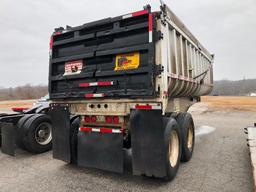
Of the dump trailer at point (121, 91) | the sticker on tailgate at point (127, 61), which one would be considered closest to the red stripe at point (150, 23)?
the dump trailer at point (121, 91)

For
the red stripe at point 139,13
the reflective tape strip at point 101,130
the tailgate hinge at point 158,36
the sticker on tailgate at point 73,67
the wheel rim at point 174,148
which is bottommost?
the wheel rim at point 174,148

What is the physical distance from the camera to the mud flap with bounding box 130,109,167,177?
11.9ft

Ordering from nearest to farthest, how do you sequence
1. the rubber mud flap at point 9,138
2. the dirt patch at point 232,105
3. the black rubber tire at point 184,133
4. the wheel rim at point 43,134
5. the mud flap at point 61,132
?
the mud flap at point 61,132
the black rubber tire at point 184,133
the rubber mud flap at point 9,138
the wheel rim at point 43,134
the dirt patch at point 232,105

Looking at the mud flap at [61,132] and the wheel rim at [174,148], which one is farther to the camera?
the mud flap at [61,132]

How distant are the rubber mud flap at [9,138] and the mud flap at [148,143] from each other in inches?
124

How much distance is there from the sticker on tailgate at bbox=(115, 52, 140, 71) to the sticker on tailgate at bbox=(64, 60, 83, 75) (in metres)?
0.96

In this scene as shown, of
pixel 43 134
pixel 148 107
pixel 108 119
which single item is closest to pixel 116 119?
pixel 108 119

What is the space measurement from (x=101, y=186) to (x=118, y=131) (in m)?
1.01

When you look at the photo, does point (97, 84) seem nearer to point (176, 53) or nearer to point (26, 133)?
point (176, 53)

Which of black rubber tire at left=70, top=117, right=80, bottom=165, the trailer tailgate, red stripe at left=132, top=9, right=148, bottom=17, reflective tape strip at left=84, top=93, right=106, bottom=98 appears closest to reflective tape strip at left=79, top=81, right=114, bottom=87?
the trailer tailgate

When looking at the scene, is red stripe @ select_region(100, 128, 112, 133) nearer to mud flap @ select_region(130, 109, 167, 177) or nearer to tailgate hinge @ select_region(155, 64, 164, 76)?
mud flap @ select_region(130, 109, 167, 177)

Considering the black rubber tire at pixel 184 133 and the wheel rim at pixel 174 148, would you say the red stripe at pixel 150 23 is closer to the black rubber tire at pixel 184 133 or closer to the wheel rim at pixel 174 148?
the wheel rim at pixel 174 148

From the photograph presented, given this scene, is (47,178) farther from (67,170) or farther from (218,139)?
(218,139)

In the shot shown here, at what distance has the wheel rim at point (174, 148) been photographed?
4209mm
